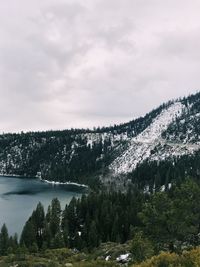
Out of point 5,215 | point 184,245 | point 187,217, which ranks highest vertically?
point 187,217

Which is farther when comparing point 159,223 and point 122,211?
point 122,211

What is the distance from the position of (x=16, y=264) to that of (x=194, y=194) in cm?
2759

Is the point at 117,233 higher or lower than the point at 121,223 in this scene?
lower

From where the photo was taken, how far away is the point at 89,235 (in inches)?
4532

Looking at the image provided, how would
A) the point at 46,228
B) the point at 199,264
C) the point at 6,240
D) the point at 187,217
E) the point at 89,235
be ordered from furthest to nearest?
the point at 46,228, the point at 89,235, the point at 6,240, the point at 187,217, the point at 199,264

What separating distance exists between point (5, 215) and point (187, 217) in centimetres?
13053

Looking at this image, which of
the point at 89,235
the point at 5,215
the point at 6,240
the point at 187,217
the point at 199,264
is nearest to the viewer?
the point at 199,264

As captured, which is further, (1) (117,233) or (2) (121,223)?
(2) (121,223)

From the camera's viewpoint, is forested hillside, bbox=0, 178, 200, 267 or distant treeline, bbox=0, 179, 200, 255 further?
distant treeline, bbox=0, 179, 200, 255

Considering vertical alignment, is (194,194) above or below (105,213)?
above

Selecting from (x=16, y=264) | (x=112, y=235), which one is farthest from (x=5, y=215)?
(x=16, y=264)

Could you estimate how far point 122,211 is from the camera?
134500 millimetres

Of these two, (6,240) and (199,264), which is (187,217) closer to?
(199,264)

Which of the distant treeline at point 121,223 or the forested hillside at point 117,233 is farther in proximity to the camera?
the distant treeline at point 121,223
